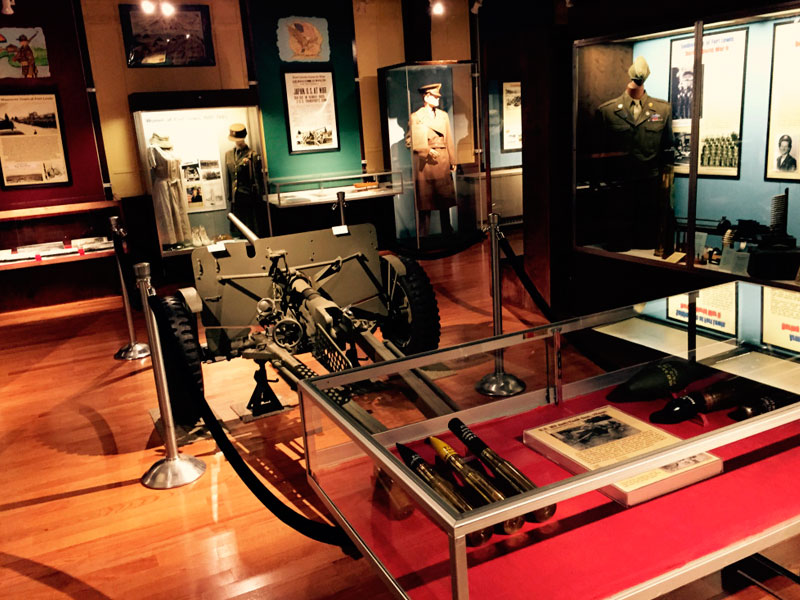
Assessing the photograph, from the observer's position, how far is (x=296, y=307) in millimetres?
4211

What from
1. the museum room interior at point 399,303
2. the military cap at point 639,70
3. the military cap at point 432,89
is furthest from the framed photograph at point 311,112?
the military cap at point 639,70

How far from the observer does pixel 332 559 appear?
9.16ft

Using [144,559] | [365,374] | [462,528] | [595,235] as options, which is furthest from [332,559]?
[595,235]

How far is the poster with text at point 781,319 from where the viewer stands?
236 cm

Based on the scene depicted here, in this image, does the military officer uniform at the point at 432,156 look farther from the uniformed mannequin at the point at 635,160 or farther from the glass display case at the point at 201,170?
the uniformed mannequin at the point at 635,160

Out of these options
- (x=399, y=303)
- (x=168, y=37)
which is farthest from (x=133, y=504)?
(x=168, y=37)

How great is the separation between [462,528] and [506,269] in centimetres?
526

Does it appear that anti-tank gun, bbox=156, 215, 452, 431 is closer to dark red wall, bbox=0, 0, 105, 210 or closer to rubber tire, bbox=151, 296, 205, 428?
rubber tire, bbox=151, 296, 205, 428

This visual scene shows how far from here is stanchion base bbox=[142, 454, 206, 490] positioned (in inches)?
138

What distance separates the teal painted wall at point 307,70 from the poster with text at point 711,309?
19.8 feet

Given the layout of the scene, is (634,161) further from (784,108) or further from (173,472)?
(173,472)

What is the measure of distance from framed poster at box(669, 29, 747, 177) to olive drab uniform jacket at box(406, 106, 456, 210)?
4364 millimetres

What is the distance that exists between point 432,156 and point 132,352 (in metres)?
4.54

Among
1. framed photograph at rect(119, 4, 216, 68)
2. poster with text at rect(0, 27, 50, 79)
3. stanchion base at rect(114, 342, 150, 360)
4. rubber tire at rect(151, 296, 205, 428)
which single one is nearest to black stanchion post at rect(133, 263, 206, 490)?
rubber tire at rect(151, 296, 205, 428)
